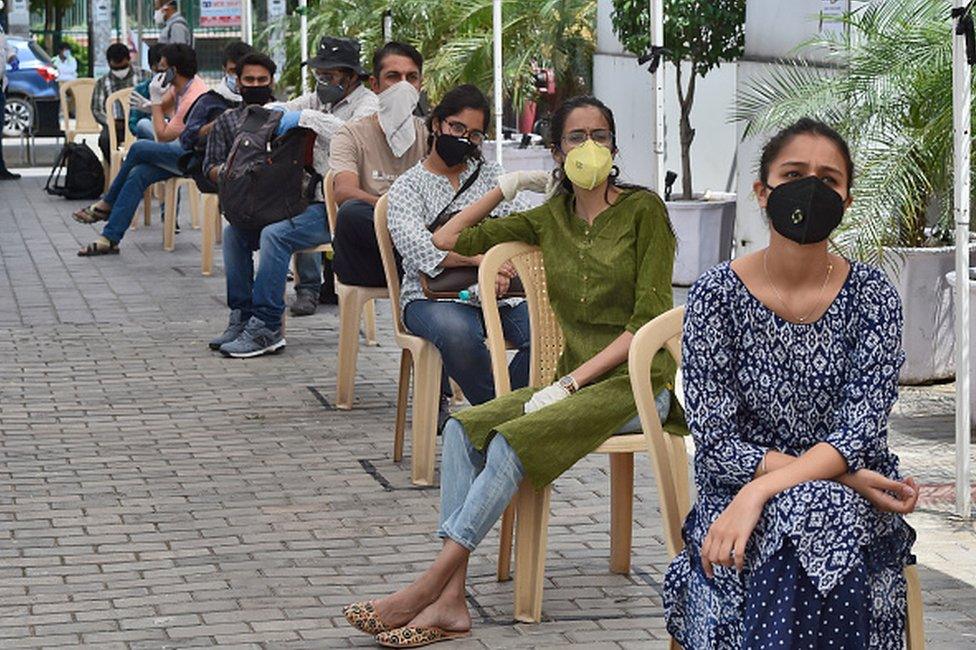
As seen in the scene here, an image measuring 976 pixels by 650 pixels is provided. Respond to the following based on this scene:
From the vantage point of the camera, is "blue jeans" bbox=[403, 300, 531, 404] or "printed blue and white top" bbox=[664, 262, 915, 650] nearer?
"printed blue and white top" bbox=[664, 262, 915, 650]

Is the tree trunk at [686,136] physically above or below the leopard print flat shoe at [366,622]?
above

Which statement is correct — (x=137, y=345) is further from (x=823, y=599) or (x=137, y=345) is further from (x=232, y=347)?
(x=823, y=599)

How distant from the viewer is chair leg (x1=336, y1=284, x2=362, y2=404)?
26.0 ft

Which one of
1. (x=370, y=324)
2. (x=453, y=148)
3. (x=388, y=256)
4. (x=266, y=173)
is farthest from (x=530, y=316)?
(x=370, y=324)

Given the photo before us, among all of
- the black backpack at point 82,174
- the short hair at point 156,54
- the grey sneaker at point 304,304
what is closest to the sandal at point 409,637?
the grey sneaker at point 304,304

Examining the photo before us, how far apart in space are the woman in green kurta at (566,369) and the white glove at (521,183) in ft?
0.64

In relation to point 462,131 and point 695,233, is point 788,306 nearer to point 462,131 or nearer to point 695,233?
point 462,131

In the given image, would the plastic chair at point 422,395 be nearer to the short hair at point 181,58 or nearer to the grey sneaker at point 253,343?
the grey sneaker at point 253,343

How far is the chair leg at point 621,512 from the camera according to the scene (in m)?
5.57

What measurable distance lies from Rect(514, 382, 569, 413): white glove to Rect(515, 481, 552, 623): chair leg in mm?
219

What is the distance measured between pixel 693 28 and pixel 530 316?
5.97 metres

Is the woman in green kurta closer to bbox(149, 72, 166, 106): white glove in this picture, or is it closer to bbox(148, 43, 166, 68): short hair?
bbox(149, 72, 166, 106): white glove

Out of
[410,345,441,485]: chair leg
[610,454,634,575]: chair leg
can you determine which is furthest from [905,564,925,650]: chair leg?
[410,345,441,485]: chair leg

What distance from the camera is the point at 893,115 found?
7.84m
